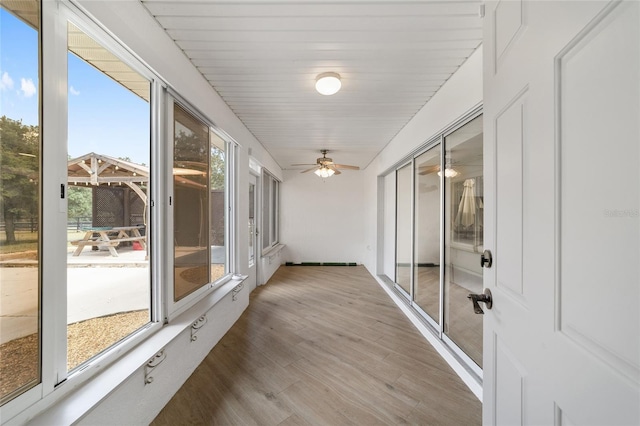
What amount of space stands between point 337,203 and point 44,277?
5.95 meters

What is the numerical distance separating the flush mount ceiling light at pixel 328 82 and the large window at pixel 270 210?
3.15 m

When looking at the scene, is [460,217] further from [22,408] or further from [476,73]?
[22,408]

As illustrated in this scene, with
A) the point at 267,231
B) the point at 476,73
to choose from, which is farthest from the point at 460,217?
the point at 267,231

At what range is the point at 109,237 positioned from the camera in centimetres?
158

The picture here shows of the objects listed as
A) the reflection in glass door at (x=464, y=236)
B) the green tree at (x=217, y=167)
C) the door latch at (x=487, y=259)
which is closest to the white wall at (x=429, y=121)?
the reflection in glass door at (x=464, y=236)

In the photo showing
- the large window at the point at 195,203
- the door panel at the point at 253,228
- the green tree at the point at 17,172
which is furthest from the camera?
the door panel at the point at 253,228

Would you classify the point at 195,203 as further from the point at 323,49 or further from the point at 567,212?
the point at 567,212

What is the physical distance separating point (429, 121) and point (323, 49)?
1462 mm

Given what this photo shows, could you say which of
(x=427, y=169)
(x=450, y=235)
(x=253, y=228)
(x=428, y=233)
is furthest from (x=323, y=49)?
(x=253, y=228)

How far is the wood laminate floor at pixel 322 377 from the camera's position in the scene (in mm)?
1688

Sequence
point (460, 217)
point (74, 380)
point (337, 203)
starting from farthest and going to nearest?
1. point (337, 203)
2. point (460, 217)
3. point (74, 380)

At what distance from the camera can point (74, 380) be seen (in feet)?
4.01

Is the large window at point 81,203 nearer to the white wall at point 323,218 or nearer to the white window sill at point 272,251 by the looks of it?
the white window sill at point 272,251

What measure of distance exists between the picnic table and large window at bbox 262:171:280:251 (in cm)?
355
